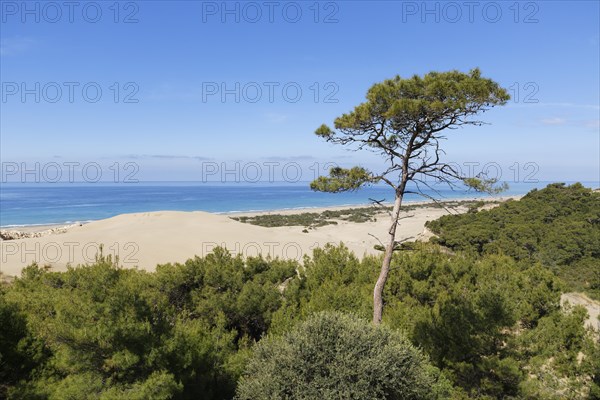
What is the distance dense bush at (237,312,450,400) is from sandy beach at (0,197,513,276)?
12.9m

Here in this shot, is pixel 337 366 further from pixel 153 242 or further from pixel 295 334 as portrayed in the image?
pixel 153 242

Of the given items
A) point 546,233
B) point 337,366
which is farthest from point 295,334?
point 546,233

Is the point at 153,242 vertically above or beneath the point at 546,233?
beneath

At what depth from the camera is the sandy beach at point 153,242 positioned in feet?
76.9

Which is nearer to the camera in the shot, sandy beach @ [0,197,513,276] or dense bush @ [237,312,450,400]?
dense bush @ [237,312,450,400]

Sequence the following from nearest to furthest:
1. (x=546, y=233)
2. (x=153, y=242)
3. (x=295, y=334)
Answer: (x=295, y=334) < (x=153, y=242) < (x=546, y=233)

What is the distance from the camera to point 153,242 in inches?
1083

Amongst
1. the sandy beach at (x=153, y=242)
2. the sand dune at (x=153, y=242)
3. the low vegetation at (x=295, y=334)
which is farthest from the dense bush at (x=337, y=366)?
the sand dune at (x=153, y=242)

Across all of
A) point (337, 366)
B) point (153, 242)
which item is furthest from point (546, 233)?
point (153, 242)

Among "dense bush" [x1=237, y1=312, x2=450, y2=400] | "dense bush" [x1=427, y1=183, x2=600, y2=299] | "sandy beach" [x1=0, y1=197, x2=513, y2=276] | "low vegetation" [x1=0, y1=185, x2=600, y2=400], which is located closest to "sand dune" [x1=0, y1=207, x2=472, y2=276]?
"sandy beach" [x1=0, y1=197, x2=513, y2=276]

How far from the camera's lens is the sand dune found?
23500 mm

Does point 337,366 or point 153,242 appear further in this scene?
point 153,242

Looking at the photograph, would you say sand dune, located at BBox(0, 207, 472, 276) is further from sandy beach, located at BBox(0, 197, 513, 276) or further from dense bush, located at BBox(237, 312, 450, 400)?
dense bush, located at BBox(237, 312, 450, 400)

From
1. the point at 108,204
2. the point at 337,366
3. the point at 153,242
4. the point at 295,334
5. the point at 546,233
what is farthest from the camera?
the point at 108,204
